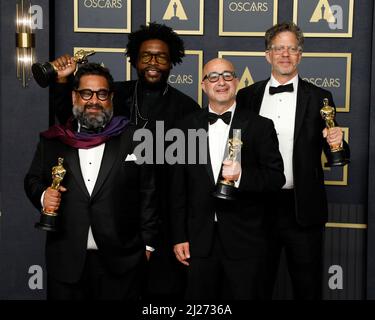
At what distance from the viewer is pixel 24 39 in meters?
4.20

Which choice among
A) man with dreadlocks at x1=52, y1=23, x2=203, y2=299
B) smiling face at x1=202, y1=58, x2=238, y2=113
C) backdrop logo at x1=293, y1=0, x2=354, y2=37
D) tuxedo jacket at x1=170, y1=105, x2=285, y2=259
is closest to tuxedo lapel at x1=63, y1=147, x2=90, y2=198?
tuxedo jacket at x1=170, y1=105, x2=285, y2=259

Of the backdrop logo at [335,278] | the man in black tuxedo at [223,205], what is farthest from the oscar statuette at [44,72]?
the backdrop logo at [335,278]

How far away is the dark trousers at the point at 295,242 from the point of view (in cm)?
334

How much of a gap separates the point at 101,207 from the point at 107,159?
0.23 metres

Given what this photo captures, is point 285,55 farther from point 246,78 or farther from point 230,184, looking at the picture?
point 246,78

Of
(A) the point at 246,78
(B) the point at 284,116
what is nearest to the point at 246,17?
(A) the point at 246,78

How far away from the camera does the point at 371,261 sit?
14.0ft

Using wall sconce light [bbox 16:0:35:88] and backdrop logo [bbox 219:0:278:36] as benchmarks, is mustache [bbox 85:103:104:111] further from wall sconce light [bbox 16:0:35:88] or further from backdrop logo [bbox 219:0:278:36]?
backdrop logo [bbox 219:0:278:36]

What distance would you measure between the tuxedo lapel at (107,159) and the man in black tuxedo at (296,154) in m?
0.88

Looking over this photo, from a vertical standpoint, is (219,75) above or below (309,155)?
above

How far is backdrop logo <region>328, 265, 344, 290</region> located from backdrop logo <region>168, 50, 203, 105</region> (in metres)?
1.52

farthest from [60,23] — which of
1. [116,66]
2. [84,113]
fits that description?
[84,113]

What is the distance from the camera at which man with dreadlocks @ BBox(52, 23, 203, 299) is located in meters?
3.45
